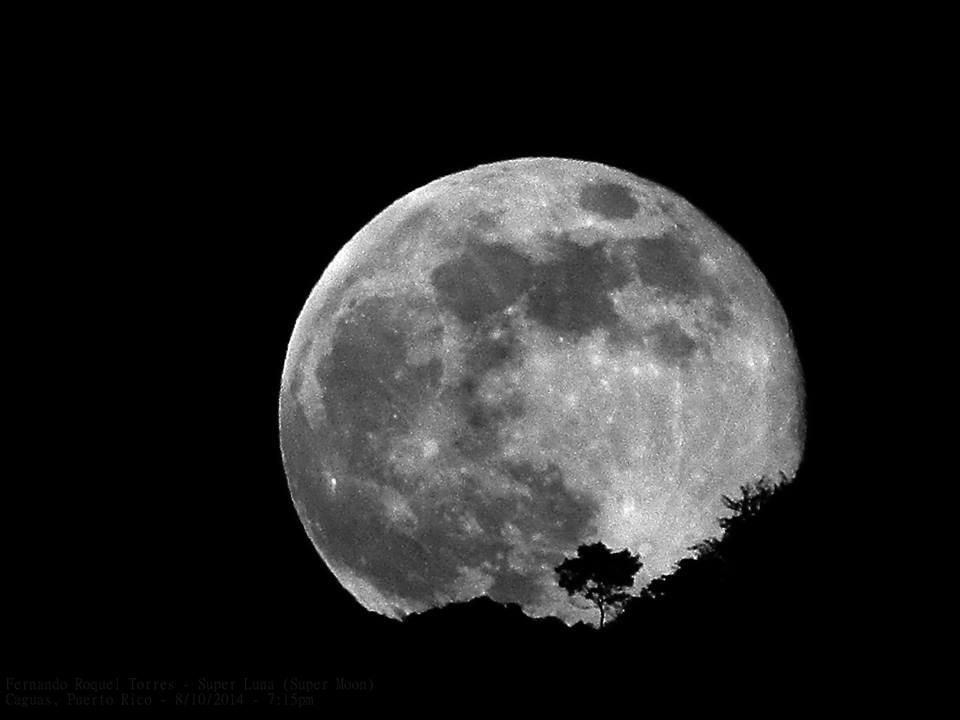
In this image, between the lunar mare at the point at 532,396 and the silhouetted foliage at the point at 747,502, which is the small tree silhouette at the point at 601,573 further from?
the silhouetted foliage at the point at 747,502

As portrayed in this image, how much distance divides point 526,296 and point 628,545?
2272 millimetres

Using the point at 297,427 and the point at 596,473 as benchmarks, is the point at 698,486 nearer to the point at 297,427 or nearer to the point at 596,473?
the point at 596,473

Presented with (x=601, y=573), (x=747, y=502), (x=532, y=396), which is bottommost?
(x=601, y=573)

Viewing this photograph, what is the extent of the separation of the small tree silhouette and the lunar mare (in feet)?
0.33

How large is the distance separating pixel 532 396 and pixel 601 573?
63.9 inches

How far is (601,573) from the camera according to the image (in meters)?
9.24

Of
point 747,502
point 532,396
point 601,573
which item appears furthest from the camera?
point 747,502

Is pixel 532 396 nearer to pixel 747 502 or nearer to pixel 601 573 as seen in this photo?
pixel 601 573

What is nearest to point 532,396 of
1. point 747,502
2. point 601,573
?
point 601,573

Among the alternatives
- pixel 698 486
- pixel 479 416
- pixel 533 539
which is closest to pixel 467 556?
pixel 533 539

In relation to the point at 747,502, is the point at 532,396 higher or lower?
higher

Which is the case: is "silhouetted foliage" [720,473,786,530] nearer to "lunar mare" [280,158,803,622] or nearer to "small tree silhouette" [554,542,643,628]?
"lunar mare" [280,158,803,622]

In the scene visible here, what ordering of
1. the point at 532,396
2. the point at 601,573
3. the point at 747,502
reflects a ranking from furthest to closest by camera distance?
the point at 747,502, the point at 601,573, the point at 532,396

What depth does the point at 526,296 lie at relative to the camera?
9.30 metres
